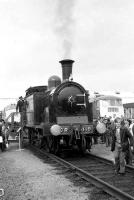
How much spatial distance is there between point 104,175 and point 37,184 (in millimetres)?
2000

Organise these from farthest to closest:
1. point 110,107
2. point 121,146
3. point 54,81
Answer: point 110,107
point 54,81
point 121,146

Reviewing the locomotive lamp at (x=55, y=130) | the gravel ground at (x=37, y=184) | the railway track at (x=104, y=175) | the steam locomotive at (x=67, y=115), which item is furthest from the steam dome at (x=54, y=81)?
the gravel ground at (x=37, y=184)

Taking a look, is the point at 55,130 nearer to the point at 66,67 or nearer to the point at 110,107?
the point at 66,67

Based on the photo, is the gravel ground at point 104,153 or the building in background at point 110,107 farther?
the building in background at point 110,107

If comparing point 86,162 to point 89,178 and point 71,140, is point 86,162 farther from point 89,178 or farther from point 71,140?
point 89,178

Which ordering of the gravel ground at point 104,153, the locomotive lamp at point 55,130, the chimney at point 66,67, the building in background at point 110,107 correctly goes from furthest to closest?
the building in background at point 110,107
the chimney at point 66,67
the gravel ground at point 104,153
the locomotive lamp at point 55,130

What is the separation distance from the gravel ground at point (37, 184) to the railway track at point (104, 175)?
451 mm

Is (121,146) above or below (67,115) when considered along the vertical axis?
below

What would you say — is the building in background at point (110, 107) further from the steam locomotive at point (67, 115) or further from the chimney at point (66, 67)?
the chimney at point (66, 67)

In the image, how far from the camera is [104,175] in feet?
30.8

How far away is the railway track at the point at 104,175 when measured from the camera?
720 centimetres

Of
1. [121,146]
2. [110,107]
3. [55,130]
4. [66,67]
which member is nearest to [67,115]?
[55,130]

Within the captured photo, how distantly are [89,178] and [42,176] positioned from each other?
1.42 metres

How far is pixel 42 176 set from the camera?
943cm
